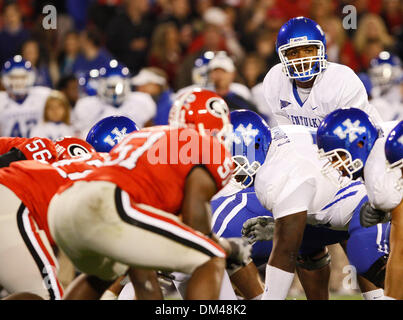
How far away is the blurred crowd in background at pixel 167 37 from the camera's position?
8.95 meters

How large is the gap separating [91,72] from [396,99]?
324 centimetres

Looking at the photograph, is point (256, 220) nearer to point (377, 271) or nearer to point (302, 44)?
point (377, 271)

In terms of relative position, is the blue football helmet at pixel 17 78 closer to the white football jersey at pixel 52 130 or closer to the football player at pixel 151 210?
the white football jersey at pixel 52 130

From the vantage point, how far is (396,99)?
8.86m

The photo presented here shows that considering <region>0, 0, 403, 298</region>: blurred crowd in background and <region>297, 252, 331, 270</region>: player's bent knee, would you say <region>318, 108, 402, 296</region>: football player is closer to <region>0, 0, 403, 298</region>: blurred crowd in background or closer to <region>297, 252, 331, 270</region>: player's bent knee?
<region>297, 252, 331, 270</region>: player's bent knee

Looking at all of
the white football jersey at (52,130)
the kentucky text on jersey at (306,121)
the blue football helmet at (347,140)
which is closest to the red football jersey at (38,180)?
the blue football helmet at (347,140)

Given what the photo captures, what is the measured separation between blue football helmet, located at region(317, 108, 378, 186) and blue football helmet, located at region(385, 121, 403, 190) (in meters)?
0.14

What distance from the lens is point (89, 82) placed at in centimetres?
869

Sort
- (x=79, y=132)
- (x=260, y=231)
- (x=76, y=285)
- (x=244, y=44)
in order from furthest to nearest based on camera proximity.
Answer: (x=244, y=44) < (x=79, y=132) < (x=260, y=231) < (x=76, y=285)

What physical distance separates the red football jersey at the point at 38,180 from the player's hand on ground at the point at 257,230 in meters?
0.93

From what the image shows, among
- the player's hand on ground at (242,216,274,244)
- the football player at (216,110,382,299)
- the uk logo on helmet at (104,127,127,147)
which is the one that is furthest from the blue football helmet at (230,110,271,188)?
the uk logo on helmet at (104,127,127,147)

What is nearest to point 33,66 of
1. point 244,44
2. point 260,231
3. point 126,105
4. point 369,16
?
point 126,105

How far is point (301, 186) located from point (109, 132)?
1.43 metres

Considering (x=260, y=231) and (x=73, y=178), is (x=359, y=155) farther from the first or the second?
(x=73, y=178)
